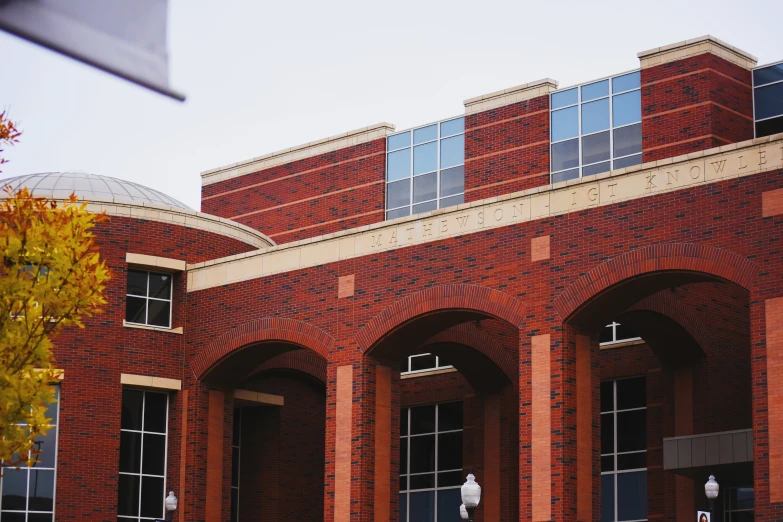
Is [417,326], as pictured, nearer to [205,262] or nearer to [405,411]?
[205,262]

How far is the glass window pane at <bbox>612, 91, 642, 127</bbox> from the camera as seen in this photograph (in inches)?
1355

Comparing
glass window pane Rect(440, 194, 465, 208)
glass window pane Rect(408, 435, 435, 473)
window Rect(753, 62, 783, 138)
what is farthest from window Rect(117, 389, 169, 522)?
window Rect(753, 62, 783, 138)

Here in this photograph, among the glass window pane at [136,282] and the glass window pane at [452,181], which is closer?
the glass window pane at [136,282]

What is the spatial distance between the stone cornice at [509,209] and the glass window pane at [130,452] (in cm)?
436

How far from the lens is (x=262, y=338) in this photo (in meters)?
31.5

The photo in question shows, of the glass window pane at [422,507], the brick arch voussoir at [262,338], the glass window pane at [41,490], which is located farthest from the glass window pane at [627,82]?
the glass window pane at [41,490]

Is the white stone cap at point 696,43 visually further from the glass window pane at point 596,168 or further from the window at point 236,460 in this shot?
the window at point 236,460

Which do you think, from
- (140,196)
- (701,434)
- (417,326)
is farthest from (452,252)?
(140,196)

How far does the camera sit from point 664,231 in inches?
959

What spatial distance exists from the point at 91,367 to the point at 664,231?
15567mm

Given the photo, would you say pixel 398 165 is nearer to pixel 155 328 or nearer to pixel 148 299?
pixel 148 299

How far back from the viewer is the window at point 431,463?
1427 inches

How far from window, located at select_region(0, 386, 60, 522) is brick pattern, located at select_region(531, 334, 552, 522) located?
41.2ft

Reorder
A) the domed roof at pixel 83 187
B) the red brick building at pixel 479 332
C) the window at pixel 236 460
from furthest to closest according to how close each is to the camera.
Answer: the window at pixel 236 460, the domed roof at pixel 83 187, the red brick building at pixel 479 332
